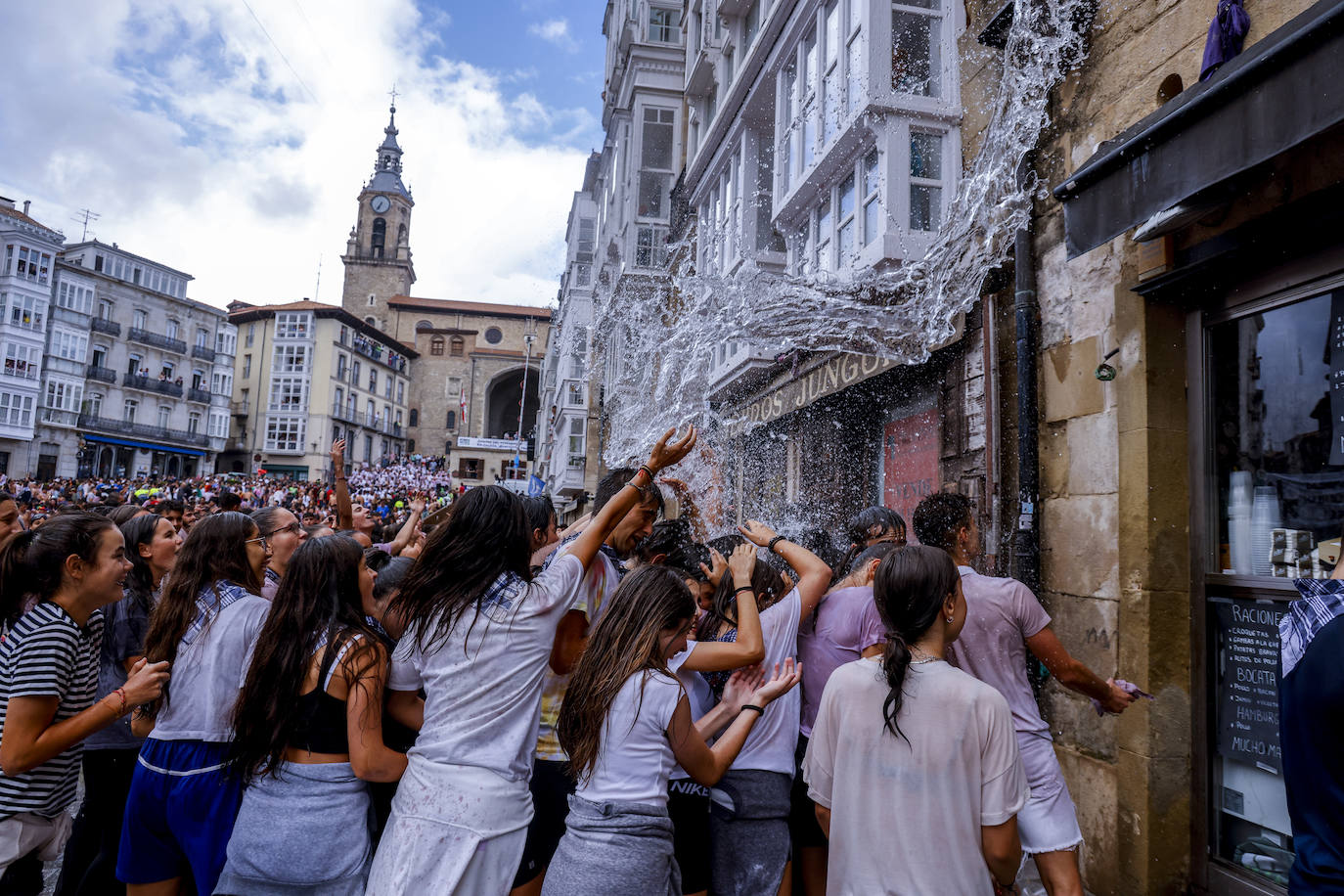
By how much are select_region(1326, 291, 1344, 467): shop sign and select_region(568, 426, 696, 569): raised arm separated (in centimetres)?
275

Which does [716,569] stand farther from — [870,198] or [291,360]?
[291,360]

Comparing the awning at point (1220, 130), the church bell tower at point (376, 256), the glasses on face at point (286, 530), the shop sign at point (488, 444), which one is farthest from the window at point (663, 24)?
the church bell tower at point (376, 256)

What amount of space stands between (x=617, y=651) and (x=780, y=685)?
0.60m

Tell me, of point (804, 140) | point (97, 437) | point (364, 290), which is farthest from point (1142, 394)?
point (364, 290)

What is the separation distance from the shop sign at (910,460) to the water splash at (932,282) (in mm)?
829

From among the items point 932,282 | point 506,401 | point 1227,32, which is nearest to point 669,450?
point 1227,32

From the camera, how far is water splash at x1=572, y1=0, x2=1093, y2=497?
5254 mm

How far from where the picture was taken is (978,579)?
3150 millimetres

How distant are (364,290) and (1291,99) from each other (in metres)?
75.4

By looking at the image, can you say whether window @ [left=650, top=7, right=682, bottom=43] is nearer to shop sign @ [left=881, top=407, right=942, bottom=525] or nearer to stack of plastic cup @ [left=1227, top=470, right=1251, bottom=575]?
shop sign @ [left=881, top=407, right=942, bottom=525]

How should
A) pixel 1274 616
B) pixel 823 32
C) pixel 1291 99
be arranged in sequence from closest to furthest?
1. pixel 1291 99
2. pixel 1274 616
3. pixel 823 32

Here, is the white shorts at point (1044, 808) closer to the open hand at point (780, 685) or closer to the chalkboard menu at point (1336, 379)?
the open hand at point (780, 685)

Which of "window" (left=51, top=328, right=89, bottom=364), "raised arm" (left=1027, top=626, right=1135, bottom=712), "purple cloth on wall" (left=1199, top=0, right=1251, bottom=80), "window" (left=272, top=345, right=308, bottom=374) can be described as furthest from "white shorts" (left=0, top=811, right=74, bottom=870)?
"window" (left=272, top=345, right=308, bottom=374)

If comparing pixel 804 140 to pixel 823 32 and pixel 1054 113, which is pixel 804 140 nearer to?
pixel 823 32
